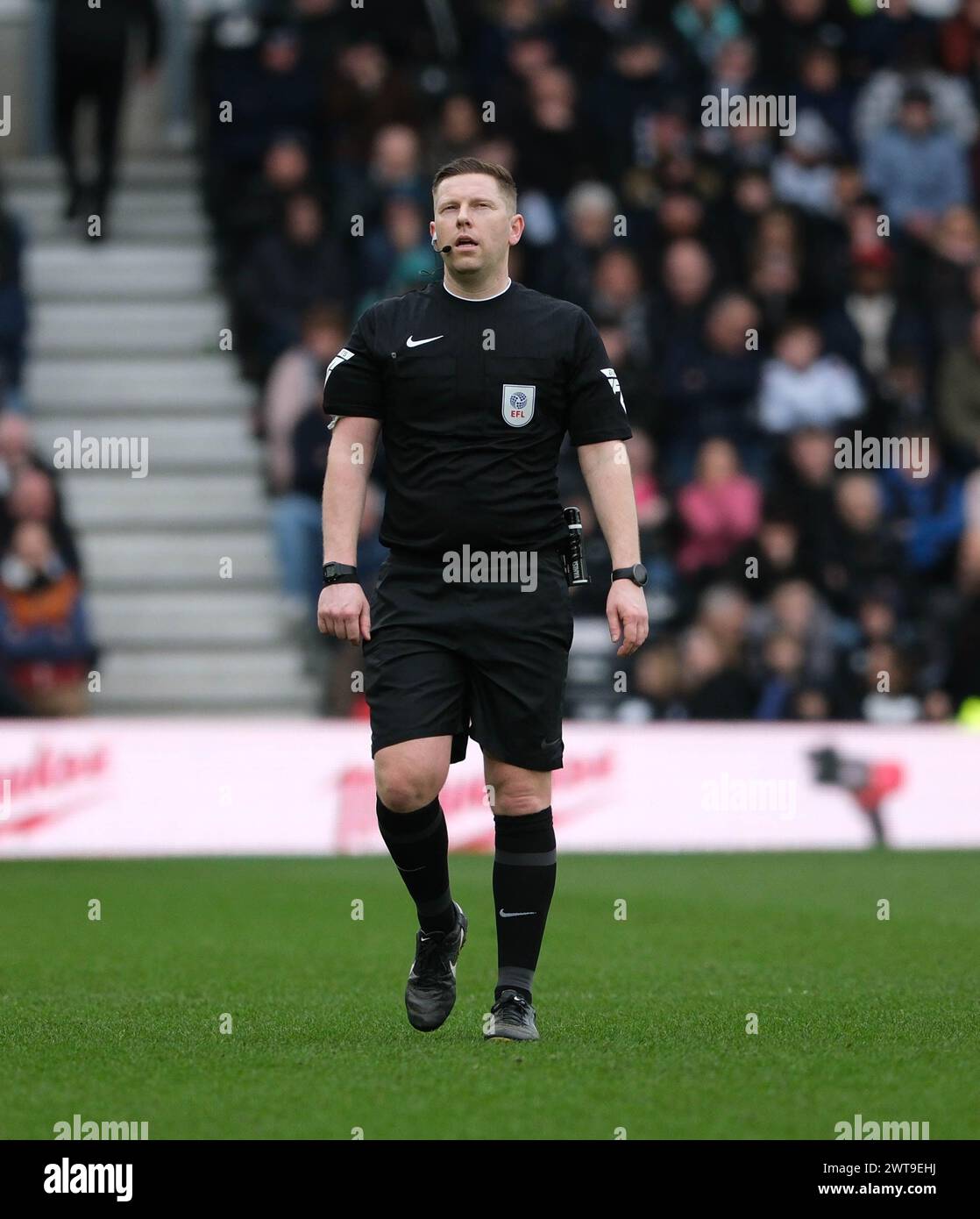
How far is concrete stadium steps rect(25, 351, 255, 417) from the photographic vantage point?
16.9 meters

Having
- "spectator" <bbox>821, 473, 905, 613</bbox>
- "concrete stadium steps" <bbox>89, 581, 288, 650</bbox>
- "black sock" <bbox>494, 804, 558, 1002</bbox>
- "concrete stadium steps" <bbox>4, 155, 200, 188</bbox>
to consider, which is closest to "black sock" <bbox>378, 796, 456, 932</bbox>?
"black sock" <bbox>494, 804, 558, 1002</bbox>

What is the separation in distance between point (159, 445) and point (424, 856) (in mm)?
10709

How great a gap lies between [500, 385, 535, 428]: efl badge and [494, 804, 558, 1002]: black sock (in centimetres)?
103

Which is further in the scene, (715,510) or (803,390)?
(803,390)

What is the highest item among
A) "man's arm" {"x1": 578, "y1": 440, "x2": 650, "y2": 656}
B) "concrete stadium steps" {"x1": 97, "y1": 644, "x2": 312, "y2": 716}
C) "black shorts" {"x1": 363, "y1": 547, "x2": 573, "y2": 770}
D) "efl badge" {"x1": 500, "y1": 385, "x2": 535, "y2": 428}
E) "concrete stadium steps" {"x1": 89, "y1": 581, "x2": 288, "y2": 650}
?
"concrete stadium steps" {"x1": 89, "y1": 581, "x2": 288, "y2": 650}

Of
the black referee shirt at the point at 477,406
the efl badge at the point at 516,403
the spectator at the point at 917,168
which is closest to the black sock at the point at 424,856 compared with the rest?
the black referee shirt at the point at 477,406

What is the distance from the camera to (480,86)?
16.9 m

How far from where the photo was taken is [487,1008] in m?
7.04

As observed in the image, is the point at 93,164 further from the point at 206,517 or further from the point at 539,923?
the point at 539,923

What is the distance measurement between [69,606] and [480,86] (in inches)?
206

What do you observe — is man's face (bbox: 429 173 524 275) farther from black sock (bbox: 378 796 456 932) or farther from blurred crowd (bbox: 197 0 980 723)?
blurred crowd (bbox: 197 0 980 723)

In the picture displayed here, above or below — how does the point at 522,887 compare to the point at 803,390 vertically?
below

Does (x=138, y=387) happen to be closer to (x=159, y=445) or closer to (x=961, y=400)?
(x=159, y=445)

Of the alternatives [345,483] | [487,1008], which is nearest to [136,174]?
[487,1008]
